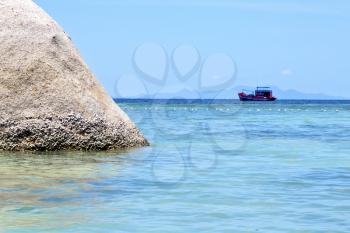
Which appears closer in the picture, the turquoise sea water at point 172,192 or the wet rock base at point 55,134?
the turquoise sea water at point 172,192

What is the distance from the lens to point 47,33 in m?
12.6

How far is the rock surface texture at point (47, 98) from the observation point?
38.6ft

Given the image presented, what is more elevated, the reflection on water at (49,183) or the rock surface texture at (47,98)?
the rock surface texture at (47,98)

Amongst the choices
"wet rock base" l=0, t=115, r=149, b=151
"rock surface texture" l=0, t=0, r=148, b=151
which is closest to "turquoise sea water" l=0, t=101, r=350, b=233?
"wet rock base" l=0, t=115, r=149, b=151

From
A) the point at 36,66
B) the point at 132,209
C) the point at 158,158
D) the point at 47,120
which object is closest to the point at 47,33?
the point at 36,66

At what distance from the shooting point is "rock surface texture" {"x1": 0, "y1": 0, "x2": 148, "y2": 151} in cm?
1177

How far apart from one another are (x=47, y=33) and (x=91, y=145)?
2045 mm

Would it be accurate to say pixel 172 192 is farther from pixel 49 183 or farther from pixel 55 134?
pixel 55 134

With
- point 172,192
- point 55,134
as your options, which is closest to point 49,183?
point 172,192

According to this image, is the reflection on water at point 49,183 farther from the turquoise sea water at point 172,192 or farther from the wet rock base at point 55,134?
the wet rock base at point 55,134

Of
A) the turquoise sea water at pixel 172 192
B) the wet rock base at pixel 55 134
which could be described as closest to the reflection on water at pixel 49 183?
the turquoise sea water at pixel 172 192

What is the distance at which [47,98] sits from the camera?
11.9 metres

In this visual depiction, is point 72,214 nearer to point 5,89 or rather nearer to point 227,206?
point 227,206

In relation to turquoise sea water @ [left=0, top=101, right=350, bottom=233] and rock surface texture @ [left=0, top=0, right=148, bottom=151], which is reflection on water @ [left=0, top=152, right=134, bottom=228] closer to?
turquoise sea water @ [left=0, top=101, right=350, bottom=233]
